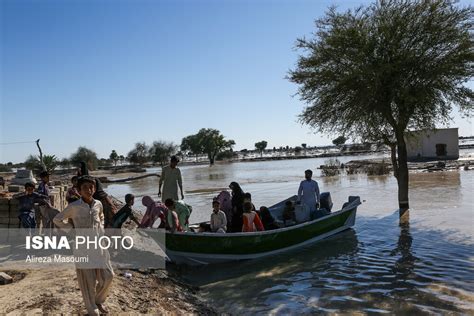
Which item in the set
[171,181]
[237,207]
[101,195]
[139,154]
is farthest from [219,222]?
[139,154]

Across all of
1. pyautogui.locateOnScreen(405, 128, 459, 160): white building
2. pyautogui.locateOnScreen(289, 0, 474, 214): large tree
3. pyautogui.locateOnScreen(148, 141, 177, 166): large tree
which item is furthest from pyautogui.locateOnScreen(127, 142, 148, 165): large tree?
pyautogui.locateOnScreen(289, 0, 474, 214): large tree

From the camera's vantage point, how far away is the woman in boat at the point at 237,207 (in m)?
10.4

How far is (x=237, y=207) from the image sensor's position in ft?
34.2

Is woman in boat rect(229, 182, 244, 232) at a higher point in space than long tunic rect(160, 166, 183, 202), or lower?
lower

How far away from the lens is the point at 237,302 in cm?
745

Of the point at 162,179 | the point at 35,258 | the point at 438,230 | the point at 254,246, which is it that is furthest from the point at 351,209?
the point at 35,258

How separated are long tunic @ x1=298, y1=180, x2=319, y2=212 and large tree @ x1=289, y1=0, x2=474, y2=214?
5.07 metres

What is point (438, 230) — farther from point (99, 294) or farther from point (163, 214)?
point (99, 294)

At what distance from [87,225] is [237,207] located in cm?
562

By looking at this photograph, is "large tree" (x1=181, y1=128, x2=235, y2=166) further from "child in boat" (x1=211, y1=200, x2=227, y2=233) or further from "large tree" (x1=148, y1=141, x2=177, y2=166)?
"child in boat" (x1=211, y1=200, x2=227, y2=233)

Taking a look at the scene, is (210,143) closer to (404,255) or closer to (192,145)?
(192,145)

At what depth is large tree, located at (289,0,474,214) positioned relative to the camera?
14797 mm

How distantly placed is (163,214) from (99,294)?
385 centimetres

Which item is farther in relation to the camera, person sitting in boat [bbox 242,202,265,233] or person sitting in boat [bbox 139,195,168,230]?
person sitting in boat [bbox 242,202,265,233]
